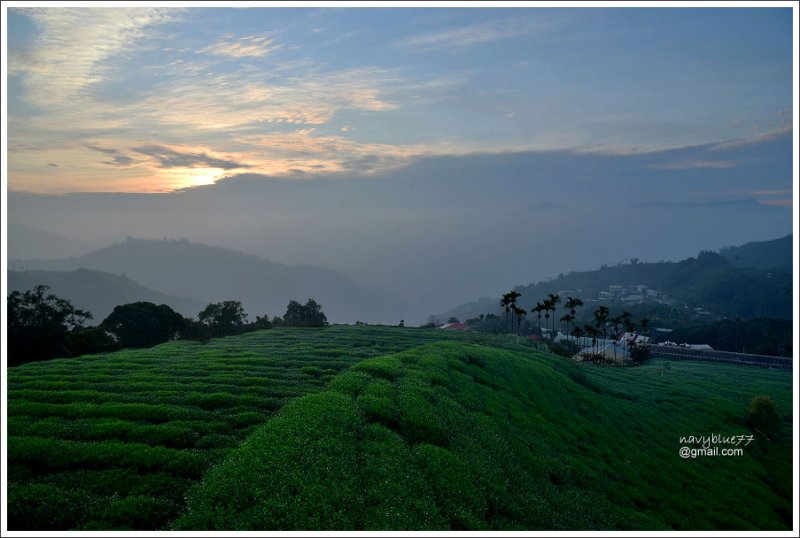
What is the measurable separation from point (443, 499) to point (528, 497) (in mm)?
5179

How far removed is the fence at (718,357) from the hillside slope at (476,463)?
6687 centimetres

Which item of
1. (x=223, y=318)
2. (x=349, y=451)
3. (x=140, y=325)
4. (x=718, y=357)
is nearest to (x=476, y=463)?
(x=349, y=451)

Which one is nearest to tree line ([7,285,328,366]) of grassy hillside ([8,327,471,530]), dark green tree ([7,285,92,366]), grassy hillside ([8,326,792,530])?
dark green tree ([7,285,92,366])

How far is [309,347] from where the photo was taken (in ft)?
134

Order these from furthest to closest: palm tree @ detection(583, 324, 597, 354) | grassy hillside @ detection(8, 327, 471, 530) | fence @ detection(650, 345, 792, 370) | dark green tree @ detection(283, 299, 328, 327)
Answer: fence @ detection(650, 345, 792, 370)
dark green tree @ detection(283, 299, 328, 327)
palm tree @ detection(583, 324, 597, 354)
grassy hillside @ detection(8, 327, 471, 530)

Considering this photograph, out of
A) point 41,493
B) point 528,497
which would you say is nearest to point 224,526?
point 41,493

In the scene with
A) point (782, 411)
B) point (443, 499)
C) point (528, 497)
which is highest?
point (443, 499)

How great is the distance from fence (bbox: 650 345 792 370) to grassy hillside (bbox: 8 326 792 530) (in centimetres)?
7384

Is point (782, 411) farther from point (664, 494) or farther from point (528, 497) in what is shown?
point (528, 497)

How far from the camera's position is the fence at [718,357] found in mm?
98050

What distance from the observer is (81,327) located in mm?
54500

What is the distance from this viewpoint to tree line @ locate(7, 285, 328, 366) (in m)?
46.6

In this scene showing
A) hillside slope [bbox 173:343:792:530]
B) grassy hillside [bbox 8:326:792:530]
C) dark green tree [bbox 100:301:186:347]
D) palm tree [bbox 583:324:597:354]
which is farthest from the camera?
palm tree [bbox 583:324:597:354]

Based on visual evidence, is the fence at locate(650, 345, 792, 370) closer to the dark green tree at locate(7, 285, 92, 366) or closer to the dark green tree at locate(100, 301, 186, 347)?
the dark green tree at locate(100, 301, 186, 347)
